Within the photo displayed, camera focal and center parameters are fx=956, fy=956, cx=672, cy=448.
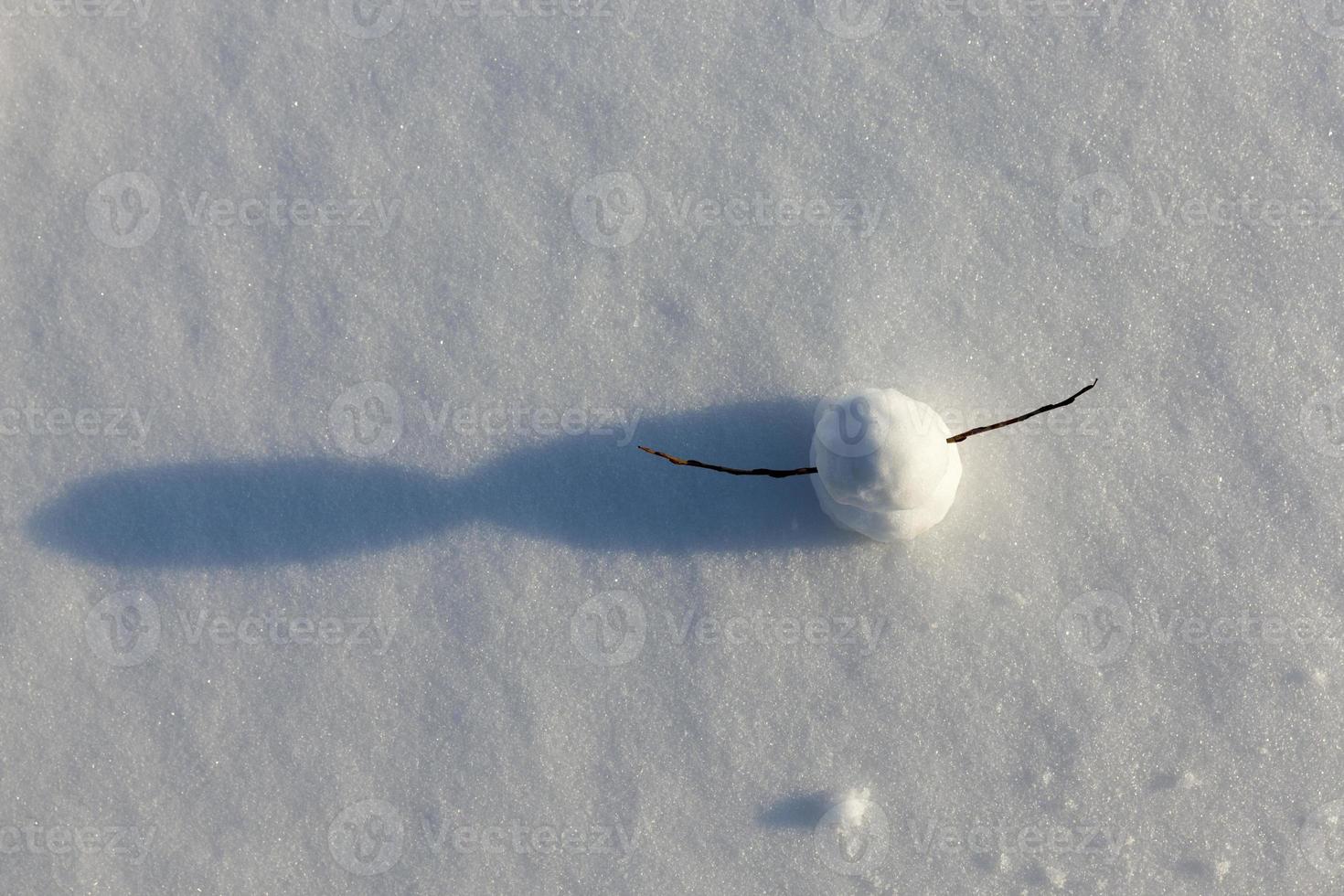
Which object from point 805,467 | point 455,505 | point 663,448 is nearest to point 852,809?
point 805,467

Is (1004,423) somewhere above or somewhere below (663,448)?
below

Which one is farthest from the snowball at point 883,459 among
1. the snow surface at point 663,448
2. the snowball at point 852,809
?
the snowball at point 852,809

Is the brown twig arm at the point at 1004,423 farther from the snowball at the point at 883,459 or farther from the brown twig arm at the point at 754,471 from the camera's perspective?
the brown twig arm at the point at 754,471

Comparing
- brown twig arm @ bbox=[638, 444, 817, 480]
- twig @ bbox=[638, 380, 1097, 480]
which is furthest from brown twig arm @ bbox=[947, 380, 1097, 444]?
brown twig arm @ bbox=[638, 444, 817, 480]

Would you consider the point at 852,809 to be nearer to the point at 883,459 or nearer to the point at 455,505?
the point at 883,459

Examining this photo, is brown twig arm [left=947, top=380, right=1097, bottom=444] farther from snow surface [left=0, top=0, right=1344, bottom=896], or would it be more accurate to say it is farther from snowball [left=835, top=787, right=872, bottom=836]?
snowball [left=835, top=787, right=872, bottom=836]

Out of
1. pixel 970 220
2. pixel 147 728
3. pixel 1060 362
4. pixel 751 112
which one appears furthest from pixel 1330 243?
pixel 147 728

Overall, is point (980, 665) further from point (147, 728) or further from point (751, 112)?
point (147, 728)
